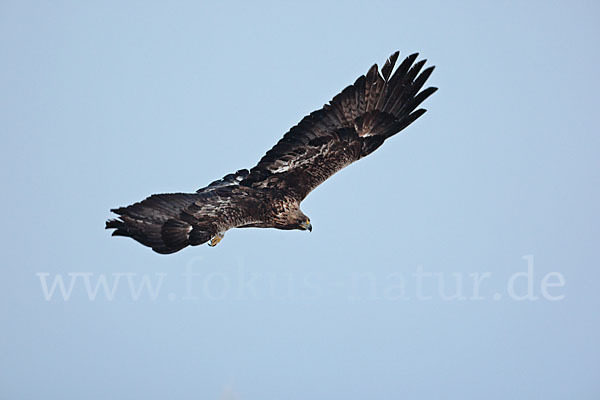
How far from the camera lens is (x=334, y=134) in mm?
14461

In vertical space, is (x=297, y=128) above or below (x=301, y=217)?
above

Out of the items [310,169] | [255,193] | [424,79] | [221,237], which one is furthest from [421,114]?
[221,237]

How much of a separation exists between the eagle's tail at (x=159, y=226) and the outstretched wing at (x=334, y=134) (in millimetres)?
1764

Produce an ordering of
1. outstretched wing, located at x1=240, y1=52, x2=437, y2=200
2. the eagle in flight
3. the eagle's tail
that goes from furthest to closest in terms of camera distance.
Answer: outstretched wing, located at x1=240, y1=52, x2=437, y2=200, the eagle in flight, the eagle's tail

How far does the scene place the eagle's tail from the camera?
1277 centimetres

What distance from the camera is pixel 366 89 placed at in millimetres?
14414

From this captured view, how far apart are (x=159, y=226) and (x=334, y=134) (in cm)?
343

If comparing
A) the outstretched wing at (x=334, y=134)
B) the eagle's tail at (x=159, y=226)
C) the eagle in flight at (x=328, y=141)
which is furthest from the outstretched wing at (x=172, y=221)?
the outstretched wing at (x=334, y=134)

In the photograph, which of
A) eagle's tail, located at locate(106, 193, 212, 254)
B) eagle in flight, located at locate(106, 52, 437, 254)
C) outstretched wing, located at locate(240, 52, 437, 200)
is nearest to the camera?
eagle's tail, located at locate(106, 193, 212, 254)

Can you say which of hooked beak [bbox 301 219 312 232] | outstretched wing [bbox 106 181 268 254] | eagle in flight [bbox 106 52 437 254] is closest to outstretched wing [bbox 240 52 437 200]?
eagle in flight [bbox 106 52 437 254]

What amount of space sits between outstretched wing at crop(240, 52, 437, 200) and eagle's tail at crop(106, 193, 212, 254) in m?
1.76

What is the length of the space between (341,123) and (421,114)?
133cm

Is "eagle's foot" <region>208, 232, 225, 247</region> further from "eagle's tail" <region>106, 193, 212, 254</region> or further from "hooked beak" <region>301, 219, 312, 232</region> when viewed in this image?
"hooked beak" <region>301, 219, 312, 232</region>

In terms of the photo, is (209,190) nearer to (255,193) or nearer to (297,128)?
(255,193)
